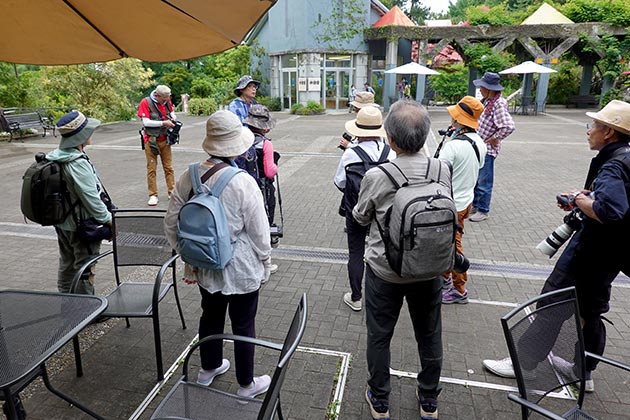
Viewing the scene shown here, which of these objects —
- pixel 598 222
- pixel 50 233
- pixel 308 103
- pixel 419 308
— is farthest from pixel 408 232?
pixel 308 103

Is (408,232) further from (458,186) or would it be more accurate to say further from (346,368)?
(458,186)

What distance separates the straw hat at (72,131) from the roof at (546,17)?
24855 mm

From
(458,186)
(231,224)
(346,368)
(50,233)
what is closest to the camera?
(231,224)

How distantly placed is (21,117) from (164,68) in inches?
943

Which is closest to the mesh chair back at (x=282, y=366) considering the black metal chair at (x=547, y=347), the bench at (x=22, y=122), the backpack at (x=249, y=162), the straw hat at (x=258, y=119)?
the black metal chair at (x=547, y=347)

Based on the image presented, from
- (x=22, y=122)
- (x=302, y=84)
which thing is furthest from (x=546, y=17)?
(x=22, y=122)

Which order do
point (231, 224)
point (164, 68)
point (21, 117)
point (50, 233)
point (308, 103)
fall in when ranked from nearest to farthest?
point (231, 224) → point (50, 233) → point (21, 117) → point (308, 103) → point (164, 68)

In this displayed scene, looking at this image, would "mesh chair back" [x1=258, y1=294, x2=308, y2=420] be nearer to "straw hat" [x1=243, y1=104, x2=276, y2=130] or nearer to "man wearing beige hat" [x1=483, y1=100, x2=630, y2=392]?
"man wearing beige hat" [x1=483, y1=100, x2=630, y2=392]

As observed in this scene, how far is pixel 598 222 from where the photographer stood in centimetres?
262

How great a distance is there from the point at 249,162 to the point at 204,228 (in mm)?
2167

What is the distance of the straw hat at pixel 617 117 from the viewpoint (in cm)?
254

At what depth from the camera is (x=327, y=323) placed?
377 cm

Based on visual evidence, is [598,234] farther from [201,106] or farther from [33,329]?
[201,106]

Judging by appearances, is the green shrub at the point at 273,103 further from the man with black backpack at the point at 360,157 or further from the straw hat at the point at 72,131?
the straw hat at the point at 72,131
